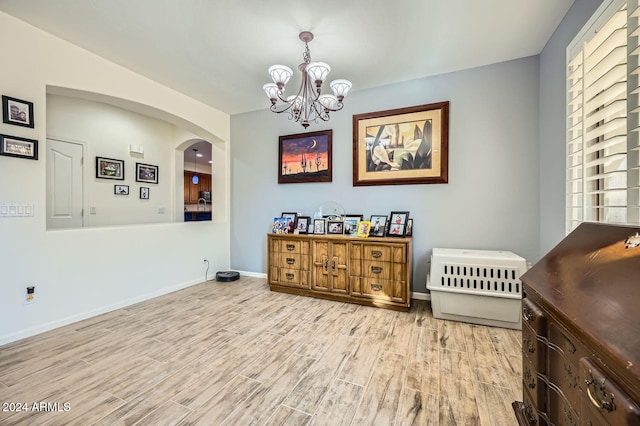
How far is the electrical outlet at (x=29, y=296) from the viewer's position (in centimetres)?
236

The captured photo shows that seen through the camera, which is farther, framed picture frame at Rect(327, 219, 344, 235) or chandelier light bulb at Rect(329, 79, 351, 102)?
framed picture frame at Rect(327, 219, 344, 235)

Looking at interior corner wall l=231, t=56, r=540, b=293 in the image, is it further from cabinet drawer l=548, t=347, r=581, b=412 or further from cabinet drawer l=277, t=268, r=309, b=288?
cabinet drawer l=548, t=347, r=581, b=412

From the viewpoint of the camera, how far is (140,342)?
228 centimetres

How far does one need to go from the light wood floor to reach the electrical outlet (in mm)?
326

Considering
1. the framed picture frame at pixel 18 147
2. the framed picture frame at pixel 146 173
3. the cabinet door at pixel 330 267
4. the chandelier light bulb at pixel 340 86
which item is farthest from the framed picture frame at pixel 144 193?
the chandelier light bulb at pixel 340 86

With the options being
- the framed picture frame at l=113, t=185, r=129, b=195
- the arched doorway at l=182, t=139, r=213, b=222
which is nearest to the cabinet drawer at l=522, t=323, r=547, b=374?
the framed picture frame at l=113, t=185, r=129, b=195

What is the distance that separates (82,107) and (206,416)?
4756 mm

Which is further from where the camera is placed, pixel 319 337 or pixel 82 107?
pixel 82 107

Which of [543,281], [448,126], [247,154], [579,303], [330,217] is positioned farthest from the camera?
[247,154]

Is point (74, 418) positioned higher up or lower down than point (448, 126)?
lower down

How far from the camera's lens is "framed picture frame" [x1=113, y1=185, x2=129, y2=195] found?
4367mm

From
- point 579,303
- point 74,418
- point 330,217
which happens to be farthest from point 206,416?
point 330,217

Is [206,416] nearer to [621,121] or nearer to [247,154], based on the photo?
[621,121]

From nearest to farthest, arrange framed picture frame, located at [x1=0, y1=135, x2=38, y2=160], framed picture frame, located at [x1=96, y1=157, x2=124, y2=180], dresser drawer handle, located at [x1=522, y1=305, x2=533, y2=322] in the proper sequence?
dresser drawer handle, located at [x1=522, y1=305, x2=533, y2=322]
framed picture frame, located at [x1=0, y1=135, x2=38, y2=160]
framed picture frame, located at [x1=96, y1=157, x2=124, y2=180]
